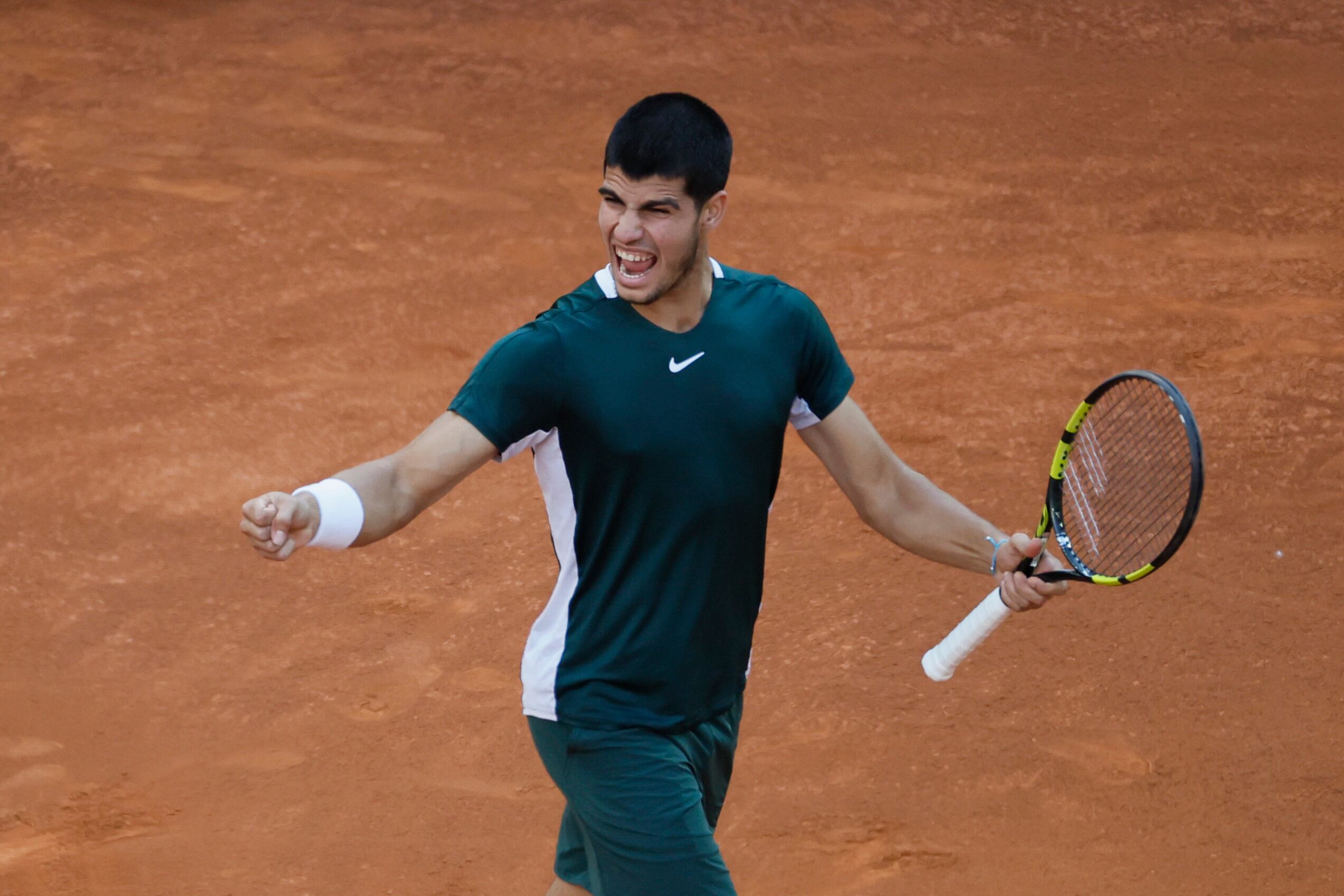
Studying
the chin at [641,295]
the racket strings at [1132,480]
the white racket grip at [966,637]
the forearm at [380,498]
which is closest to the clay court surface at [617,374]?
the racket strings at [1132,480]

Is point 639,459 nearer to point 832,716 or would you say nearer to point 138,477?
point 832,716

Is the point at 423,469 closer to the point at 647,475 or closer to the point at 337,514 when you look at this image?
the point at 337,514

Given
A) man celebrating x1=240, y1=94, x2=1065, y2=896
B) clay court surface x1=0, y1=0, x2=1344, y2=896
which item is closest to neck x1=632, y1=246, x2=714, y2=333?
man celebrating x1=240, y1=94, x2=1065, y2=896

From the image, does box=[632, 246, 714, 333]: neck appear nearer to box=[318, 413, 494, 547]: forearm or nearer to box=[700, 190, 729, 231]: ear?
box=[700, 190, 729, 231]: ear

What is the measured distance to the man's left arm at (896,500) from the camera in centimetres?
339

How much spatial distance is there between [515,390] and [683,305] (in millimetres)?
406

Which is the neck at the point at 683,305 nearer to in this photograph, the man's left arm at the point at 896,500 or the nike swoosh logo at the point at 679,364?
the nike swoosh logo at the point at 679,364

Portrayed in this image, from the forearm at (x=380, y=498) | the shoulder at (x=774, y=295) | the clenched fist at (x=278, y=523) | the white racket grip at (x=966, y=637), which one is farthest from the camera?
the white racket grip at (x=966, y=637)

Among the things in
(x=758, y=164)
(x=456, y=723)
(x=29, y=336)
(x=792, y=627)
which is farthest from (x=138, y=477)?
(x=758, y=164)

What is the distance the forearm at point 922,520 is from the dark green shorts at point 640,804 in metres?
0.58

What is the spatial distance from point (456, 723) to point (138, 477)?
2.02 metres

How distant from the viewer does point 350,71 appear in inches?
364

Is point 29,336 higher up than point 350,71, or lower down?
lower down

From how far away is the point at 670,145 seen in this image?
9.92 ft
